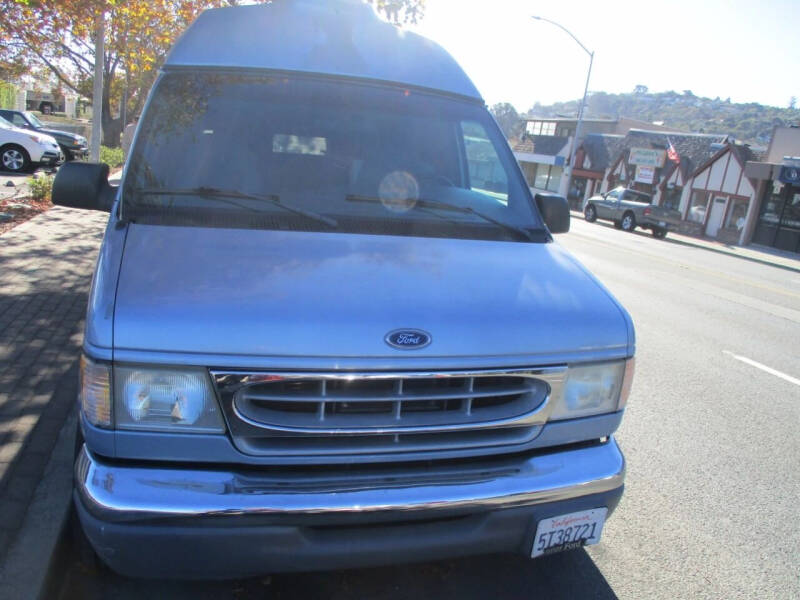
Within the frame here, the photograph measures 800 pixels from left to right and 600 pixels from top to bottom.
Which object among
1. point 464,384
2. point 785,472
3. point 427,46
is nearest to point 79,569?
point 464,384

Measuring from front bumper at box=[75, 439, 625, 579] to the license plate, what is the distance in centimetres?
4

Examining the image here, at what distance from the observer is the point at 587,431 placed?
99.6 inches

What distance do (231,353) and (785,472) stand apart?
13.0 ft

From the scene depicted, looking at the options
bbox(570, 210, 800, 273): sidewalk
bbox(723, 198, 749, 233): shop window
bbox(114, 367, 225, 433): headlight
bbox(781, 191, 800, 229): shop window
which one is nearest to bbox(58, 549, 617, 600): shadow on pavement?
bbox(114, 367, 225, 433): headlight

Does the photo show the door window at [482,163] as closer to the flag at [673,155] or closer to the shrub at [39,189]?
the shrub at [39,189]

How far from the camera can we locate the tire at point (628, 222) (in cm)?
2903

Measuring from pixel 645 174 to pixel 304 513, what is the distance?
4208cm

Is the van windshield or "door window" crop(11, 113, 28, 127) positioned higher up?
the van windshield

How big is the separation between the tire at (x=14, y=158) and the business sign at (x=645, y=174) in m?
33.7

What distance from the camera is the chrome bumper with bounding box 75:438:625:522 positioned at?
202 cm

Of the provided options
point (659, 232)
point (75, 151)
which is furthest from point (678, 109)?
point (75, 151)

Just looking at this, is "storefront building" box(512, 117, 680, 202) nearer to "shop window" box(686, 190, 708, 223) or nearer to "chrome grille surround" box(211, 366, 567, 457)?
"shop window" box(686, 190, 708, 223)

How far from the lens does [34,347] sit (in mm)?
4785

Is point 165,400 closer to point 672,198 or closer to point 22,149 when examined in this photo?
point 22,149
